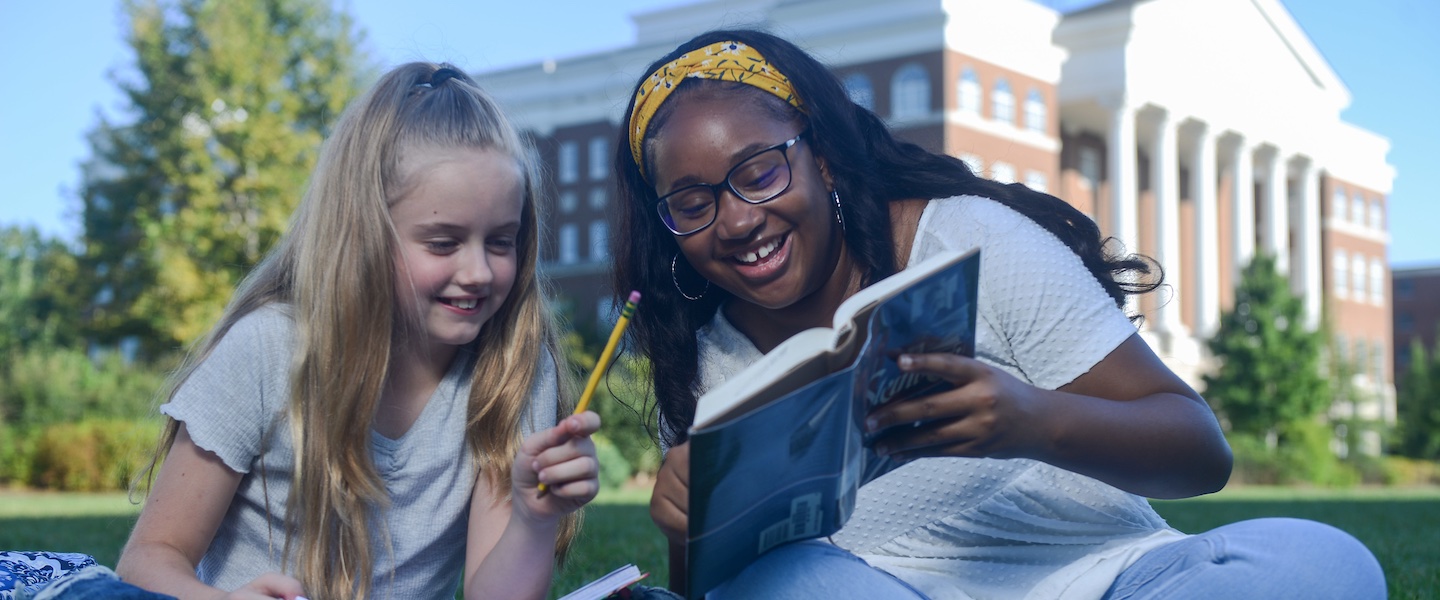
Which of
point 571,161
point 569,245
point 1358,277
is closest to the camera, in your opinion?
point 571,161

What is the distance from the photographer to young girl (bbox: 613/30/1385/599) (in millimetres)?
1946

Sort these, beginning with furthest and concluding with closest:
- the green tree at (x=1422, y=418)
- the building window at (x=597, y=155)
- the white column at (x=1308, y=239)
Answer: the white column at (x=1308, y=239)
the building window at (x=597, y=155)
the green tree at (x=1422, y=418)

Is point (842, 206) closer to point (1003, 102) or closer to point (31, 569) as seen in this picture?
point (31, 569)

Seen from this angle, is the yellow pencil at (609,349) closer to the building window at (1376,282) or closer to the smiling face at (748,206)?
the smiling face at (748,206)

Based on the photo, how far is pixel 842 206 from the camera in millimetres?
2621

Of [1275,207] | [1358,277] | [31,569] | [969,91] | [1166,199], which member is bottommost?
[31,569]

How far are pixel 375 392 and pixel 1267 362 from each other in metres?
31.7

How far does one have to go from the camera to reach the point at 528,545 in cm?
249

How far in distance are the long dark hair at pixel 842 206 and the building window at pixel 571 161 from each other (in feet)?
129

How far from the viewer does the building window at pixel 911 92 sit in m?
34.1

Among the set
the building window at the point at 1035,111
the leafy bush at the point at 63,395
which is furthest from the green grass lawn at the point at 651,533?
the building window at the point at 1035,111

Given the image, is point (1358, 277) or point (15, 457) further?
point (1358, 277)

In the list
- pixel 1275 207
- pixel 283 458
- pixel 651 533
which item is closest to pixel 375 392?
pixel 283 458

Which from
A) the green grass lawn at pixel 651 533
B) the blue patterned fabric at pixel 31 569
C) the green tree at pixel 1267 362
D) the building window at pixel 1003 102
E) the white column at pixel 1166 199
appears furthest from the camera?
the white column at pixel 1166 199
